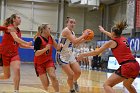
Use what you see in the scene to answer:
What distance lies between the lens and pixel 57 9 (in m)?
28.8

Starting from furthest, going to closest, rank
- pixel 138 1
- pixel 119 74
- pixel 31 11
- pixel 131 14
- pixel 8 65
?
1. pixel 31 11
2. pixel 131 14
3. pixel 138 1
4. pixel 8 65
5. pixel 119 74

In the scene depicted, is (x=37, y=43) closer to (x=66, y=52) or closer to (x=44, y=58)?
(x=44, y=58)


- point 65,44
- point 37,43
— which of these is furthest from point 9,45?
point 65,44

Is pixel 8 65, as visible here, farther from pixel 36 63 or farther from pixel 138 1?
pixel 138 1

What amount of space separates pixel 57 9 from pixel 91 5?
4003mm

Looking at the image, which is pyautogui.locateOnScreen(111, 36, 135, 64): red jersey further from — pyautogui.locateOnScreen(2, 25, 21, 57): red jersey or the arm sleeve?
pyautogui.locateOnScreen(2, 25, 21, 57): red jersey

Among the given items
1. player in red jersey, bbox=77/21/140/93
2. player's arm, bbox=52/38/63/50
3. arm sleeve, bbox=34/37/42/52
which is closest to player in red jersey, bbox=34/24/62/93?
arm sleeve, bbox=34/37/42/52

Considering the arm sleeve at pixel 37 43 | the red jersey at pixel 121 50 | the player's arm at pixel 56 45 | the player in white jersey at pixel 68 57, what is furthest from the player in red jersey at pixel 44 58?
the red jersey at pixel 121 50

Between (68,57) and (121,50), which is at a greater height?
(121,50)

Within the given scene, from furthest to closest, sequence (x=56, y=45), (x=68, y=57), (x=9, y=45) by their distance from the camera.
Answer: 1. (x=68, y=57)
2. (x=56, y=45)
3. (x=9, y=45)

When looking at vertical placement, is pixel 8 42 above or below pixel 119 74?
above

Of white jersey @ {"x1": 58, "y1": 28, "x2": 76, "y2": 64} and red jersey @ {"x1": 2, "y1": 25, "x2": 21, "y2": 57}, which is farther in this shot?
white jersey @ {"x1": 58, "y1": 28, "x2": 76, "y2": 64}

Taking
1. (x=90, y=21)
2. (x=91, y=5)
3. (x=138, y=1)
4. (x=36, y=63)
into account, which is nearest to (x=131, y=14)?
(x=138, y=1)

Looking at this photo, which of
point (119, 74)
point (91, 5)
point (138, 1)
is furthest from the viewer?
point (91, 5)
